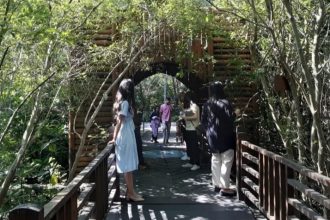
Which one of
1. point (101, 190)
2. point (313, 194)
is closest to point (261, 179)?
point (101, 190)

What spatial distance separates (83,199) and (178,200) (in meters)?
3.05

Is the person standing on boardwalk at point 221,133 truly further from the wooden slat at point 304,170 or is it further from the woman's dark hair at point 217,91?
the wooden slat at point 304,170

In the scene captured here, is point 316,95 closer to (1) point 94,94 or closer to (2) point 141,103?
(1) point 94,94

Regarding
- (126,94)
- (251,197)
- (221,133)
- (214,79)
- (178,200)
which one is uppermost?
(214,79)

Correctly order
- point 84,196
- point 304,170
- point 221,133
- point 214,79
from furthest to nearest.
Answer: point 214,79, point 221,133, point 84,196, point 304,170

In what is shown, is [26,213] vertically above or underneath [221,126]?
underneath

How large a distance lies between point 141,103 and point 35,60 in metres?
24.2

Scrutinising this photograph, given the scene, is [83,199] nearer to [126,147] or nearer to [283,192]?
[283,192]

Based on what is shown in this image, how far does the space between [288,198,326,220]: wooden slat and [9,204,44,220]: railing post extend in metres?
2.30

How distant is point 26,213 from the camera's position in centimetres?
231

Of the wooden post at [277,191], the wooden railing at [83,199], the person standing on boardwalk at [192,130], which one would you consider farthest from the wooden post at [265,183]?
the person standing on boardwalk at [192,130]

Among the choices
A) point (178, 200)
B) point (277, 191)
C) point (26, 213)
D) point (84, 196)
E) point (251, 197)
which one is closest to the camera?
point (26, 213)

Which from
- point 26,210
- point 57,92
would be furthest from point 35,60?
point 26,210

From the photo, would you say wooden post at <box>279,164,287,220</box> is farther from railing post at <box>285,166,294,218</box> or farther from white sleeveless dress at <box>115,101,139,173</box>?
white sleeveless dress at <box>115,101,139,173</box>
